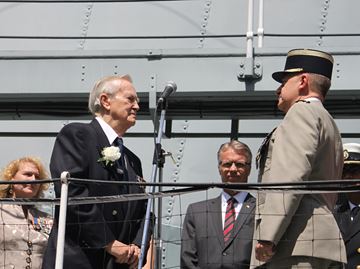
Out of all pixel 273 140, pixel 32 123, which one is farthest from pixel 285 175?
pixel 32 123

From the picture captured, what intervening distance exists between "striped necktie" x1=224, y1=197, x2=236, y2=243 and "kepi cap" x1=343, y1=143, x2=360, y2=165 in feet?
2.27

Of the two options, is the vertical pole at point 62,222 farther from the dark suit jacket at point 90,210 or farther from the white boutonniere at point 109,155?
the white boutonniere at point 109,155

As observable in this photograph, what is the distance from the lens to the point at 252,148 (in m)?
7.00

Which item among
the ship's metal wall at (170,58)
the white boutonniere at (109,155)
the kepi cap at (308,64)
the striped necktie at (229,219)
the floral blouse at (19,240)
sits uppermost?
the ship's metal wall at (170,58)

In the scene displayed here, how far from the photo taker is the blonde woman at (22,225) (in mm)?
5488

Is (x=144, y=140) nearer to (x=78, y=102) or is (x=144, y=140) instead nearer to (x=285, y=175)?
(x=78, y=102)

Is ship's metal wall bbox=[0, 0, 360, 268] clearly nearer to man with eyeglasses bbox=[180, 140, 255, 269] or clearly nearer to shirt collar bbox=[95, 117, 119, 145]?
man with eyeglasses bbox=[180, 140, 255, 269]

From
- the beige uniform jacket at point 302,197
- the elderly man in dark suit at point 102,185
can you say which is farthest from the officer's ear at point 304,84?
the elderly man in dark suit at point 102,185

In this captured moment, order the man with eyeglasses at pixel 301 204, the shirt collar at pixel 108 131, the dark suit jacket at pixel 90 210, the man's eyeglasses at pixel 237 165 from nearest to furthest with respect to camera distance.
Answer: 1. the man with eyeglasses at pixel 301 204
2. the dark suit jacket at pixel 90 210
3. the shirt collar at pixel 108 131
4. the man's eyeglasses at pixel 237 165

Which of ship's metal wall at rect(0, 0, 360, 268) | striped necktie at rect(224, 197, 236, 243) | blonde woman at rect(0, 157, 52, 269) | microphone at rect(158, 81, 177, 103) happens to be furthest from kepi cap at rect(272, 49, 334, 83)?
blonde woman at rect(0, 157, 52, 269)

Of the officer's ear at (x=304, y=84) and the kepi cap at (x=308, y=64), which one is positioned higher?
the kepi cap at (x=308, y=64)

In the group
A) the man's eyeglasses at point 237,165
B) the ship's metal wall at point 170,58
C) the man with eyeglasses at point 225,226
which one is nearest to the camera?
the man with eyeglasses at point 225,226

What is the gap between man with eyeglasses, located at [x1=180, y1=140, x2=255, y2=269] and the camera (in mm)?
5699

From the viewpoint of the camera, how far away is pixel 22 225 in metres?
5.55
